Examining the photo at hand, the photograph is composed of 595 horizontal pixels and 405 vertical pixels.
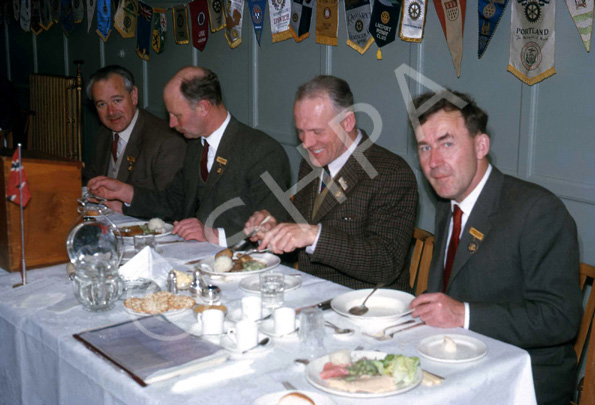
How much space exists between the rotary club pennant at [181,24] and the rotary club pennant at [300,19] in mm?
1509

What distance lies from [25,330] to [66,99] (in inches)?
245

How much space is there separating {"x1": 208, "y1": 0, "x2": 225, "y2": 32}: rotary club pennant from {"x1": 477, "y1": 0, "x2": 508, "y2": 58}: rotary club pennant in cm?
263

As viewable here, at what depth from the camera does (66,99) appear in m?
8.05

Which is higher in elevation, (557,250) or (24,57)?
(24,57)

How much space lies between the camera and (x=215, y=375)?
71.1 inches

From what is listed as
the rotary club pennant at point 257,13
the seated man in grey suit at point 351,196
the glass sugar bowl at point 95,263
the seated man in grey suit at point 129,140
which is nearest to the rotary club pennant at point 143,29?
the rotary club pennant at point 257,13

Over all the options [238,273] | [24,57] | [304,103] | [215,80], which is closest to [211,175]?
[215,80]

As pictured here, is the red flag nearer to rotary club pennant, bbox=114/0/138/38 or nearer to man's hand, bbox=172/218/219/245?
man's hand, bbox=172/218/219/245

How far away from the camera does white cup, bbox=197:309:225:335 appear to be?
6.88 ft

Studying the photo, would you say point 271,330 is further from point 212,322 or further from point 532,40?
point 532,40

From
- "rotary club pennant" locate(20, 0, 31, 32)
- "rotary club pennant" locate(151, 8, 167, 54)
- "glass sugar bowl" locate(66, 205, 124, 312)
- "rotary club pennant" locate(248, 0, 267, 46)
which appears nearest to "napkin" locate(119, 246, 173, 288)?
"glass sugar bowl" locate(66, 205, 124, 312)

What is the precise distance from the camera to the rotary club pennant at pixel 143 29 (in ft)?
22.5

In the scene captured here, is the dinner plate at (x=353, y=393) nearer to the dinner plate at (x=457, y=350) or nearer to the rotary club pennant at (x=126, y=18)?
the dinner plate at (x=457, y=350)

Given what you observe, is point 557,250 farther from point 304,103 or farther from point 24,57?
point 24,57
